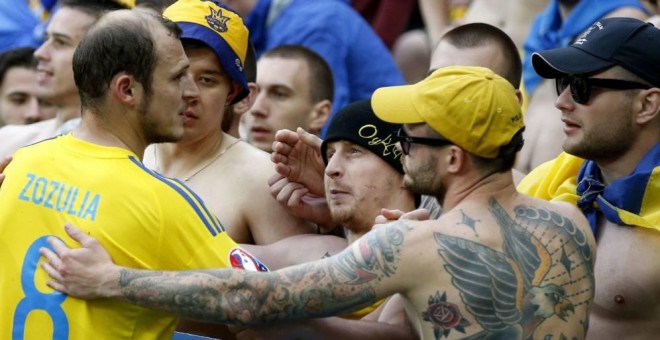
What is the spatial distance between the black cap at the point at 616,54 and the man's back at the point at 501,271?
0.95m

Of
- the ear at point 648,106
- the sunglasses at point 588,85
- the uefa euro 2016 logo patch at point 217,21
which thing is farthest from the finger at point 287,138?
the ear at point 648,106

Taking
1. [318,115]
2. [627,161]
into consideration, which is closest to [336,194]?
[627,161]

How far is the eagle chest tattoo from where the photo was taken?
4.50 meters

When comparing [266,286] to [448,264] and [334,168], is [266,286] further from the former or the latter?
[334,168]

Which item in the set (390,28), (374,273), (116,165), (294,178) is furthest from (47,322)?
(390,28)

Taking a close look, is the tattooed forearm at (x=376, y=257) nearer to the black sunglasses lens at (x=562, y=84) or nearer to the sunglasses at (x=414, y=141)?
the sunglasses at (x=414, y=141)

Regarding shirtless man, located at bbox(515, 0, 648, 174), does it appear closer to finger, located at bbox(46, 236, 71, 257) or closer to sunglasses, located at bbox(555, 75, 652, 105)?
sunglasses, located at bbox(555, 75, 652, 105)

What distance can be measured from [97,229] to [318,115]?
3576mm

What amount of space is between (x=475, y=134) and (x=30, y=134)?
4214 millimetres

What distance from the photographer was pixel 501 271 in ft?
14.8

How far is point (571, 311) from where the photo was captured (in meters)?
4.65

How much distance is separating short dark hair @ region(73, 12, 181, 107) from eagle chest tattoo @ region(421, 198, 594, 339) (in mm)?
1237

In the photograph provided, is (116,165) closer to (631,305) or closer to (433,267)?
(433,267)

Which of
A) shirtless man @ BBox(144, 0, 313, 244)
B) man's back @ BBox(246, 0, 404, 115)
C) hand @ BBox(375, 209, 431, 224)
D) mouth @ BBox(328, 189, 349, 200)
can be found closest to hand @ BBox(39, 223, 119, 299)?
hand @ BBox(375, 209, 431, 224)
